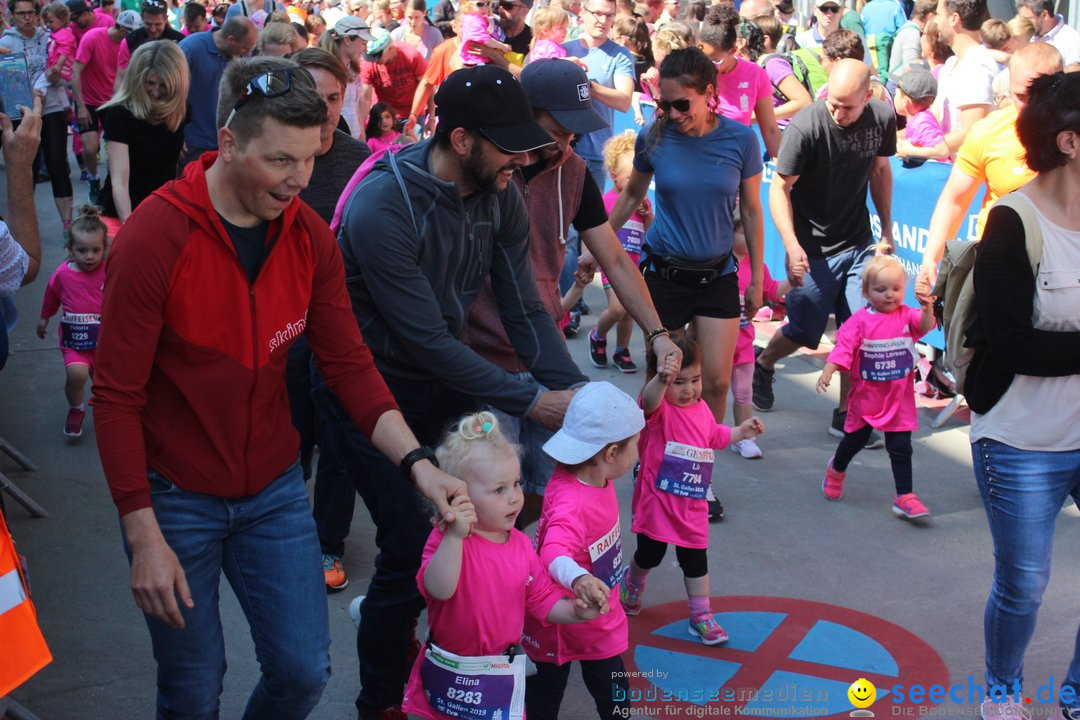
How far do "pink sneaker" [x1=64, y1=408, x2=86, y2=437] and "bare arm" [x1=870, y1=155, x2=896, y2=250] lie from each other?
190 inches

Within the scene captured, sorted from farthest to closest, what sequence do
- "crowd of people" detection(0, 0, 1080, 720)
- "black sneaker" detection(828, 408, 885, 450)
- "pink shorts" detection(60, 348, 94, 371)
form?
"pink shorts" detection(60, 348, 94, 371), "black sneaker" detection(828, 408, 885, 450), "crowd of people" detection(0, 0, 1080, 720)

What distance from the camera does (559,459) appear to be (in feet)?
12.3

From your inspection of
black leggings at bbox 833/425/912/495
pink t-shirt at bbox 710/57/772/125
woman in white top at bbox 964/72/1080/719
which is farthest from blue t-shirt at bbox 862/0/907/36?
woman in white top at bbox 964/72/1080/719

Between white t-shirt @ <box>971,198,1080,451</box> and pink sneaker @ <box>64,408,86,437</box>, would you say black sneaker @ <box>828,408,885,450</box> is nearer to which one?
white t-shirt @ <box>971,198,1080,451</box>

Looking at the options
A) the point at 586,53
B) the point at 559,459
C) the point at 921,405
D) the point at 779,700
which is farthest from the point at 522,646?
the point at 586,53

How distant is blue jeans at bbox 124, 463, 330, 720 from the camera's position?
304 centimetres

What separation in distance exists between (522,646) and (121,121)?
15.7 feet

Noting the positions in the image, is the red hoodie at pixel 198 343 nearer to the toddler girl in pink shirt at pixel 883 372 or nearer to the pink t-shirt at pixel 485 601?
the pink t-shirt at pixel 485 601

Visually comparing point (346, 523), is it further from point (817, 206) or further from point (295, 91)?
point (817, 206)

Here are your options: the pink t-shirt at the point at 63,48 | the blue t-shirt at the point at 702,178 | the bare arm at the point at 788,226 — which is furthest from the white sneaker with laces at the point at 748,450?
the pink t-shirt at the point at 63,48

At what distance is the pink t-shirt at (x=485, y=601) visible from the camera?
11.1 ft

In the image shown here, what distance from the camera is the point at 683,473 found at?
475 centimetres

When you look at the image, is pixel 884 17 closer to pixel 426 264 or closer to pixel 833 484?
pixel 833 484

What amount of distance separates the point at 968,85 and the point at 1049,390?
585 cm
